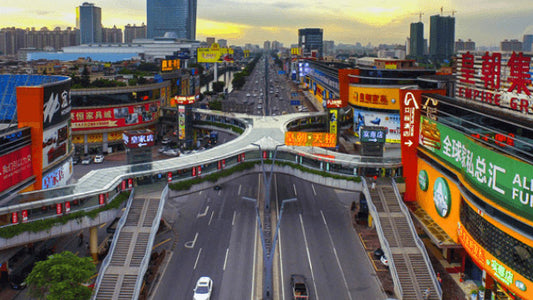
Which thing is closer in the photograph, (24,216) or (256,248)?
(24,216)

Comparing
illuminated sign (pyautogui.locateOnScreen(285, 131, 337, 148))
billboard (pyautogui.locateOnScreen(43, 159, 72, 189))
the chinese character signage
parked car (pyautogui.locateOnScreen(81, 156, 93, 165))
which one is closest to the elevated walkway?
illuminated sign (pyautogui.locateOnScreen(285, 131, 337, 148))

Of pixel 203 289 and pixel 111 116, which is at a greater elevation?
pixel 111 116

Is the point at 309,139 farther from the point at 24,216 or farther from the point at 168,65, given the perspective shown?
the point at 168,65

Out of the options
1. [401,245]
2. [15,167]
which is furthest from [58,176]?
[401,245]

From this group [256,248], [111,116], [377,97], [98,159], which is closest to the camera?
[256,248]

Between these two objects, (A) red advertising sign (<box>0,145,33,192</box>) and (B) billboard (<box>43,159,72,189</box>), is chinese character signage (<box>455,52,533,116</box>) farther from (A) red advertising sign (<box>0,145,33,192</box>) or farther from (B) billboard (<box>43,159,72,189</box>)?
(B) billboard (<box>43,159,72,189</box>)

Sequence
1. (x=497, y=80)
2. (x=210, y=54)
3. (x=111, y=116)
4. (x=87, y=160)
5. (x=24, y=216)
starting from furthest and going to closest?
(x=210, y=54)
(x=111, y=116)
(x=87, y=160)
(x=24, y=216)
(x=497, y=80)
